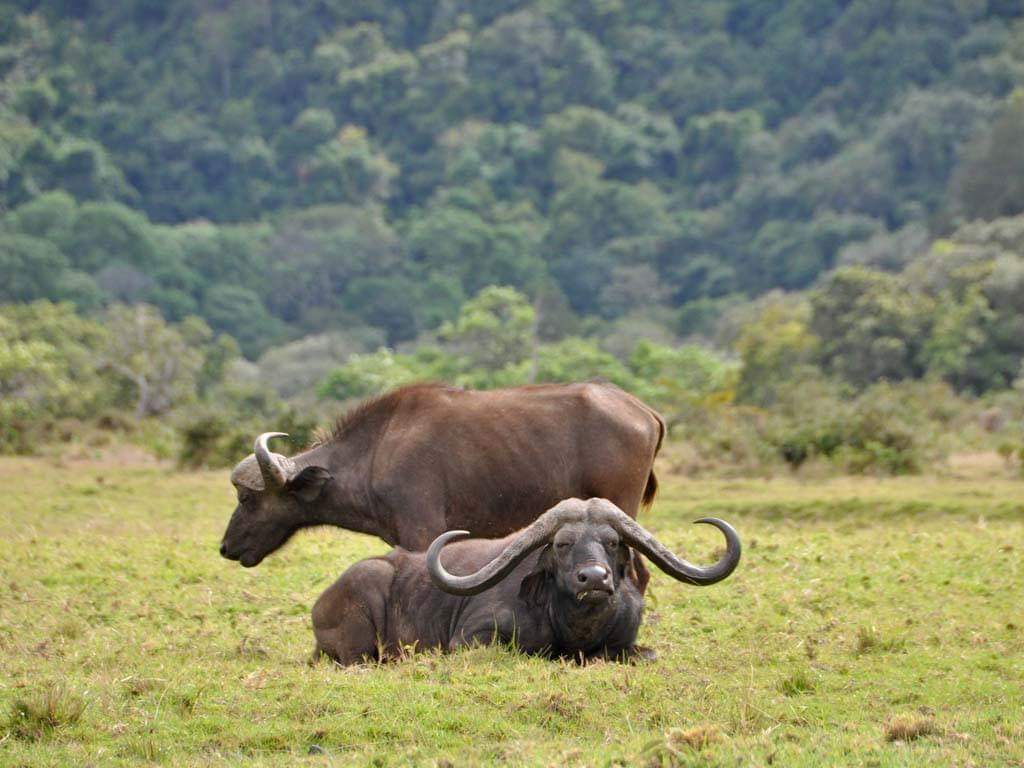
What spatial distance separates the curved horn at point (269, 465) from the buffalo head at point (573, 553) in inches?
94.5

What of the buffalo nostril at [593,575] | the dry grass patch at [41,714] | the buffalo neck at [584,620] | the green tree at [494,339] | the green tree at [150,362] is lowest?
the green tree at [494,339]

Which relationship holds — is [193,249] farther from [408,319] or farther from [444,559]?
[444,559]

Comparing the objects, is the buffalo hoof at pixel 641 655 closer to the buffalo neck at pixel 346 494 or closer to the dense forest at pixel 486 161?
the buffalo neck at pixel 346 494

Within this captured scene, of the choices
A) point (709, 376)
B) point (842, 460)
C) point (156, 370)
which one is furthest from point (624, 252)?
point (842, 460)

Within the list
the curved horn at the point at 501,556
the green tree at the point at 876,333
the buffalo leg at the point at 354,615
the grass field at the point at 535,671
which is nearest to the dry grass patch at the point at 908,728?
the grass field at the point at 535,671

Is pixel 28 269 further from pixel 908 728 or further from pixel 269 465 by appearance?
pixel 908 728

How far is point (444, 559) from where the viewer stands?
9828 mm

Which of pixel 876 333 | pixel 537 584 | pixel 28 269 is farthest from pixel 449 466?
pixel 28 269

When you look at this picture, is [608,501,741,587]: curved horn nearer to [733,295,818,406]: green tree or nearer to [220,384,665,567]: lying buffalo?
[220,384,665,567]: lying buffalo

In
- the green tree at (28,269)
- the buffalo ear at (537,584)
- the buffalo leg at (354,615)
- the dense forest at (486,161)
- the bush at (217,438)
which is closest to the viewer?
the buffalo ear at (537,584)

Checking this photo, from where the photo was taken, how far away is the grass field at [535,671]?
23.9 ft

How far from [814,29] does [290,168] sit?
117 ft

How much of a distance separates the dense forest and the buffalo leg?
41.2 metres

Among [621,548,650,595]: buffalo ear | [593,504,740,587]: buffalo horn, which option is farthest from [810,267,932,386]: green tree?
[593,504,740,587]: buffalo horn
